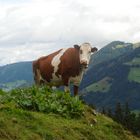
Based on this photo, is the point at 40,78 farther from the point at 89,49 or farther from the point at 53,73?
the point at 89,49

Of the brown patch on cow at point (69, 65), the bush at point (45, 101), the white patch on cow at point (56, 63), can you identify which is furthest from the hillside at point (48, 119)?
the white patch on cow at point (56, 63)

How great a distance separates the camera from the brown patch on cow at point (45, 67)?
2525cm

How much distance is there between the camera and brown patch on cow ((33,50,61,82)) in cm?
2525

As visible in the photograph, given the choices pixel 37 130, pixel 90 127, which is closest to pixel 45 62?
pixel 90 127

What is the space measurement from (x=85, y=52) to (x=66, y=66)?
4.22ft

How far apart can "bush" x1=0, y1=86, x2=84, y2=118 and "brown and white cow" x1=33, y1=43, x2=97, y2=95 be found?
408 cm

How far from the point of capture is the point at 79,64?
923 inches

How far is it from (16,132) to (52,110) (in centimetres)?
471

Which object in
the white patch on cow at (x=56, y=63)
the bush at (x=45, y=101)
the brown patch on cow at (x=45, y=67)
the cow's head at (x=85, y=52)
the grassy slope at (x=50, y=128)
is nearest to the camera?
the grassy slope at (x=50, y=128)

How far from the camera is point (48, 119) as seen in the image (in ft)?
52.1

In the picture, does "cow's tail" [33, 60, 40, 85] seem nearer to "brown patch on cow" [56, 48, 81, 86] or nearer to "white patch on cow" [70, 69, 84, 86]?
"brown patch on cow" [56, 48, 81, 86]

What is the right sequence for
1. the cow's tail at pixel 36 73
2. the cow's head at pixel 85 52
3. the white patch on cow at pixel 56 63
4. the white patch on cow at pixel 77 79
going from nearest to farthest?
the cow's head at pixel 85 52 < the white patch on cow at pixel 77 79 < the white patch on cow at pixel 56 63 < the cow's tail at pixel 36 73

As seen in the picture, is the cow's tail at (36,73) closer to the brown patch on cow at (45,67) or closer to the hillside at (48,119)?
the brown patch on cow at (45,67)

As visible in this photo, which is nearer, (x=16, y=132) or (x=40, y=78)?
(x=16, y=132)
